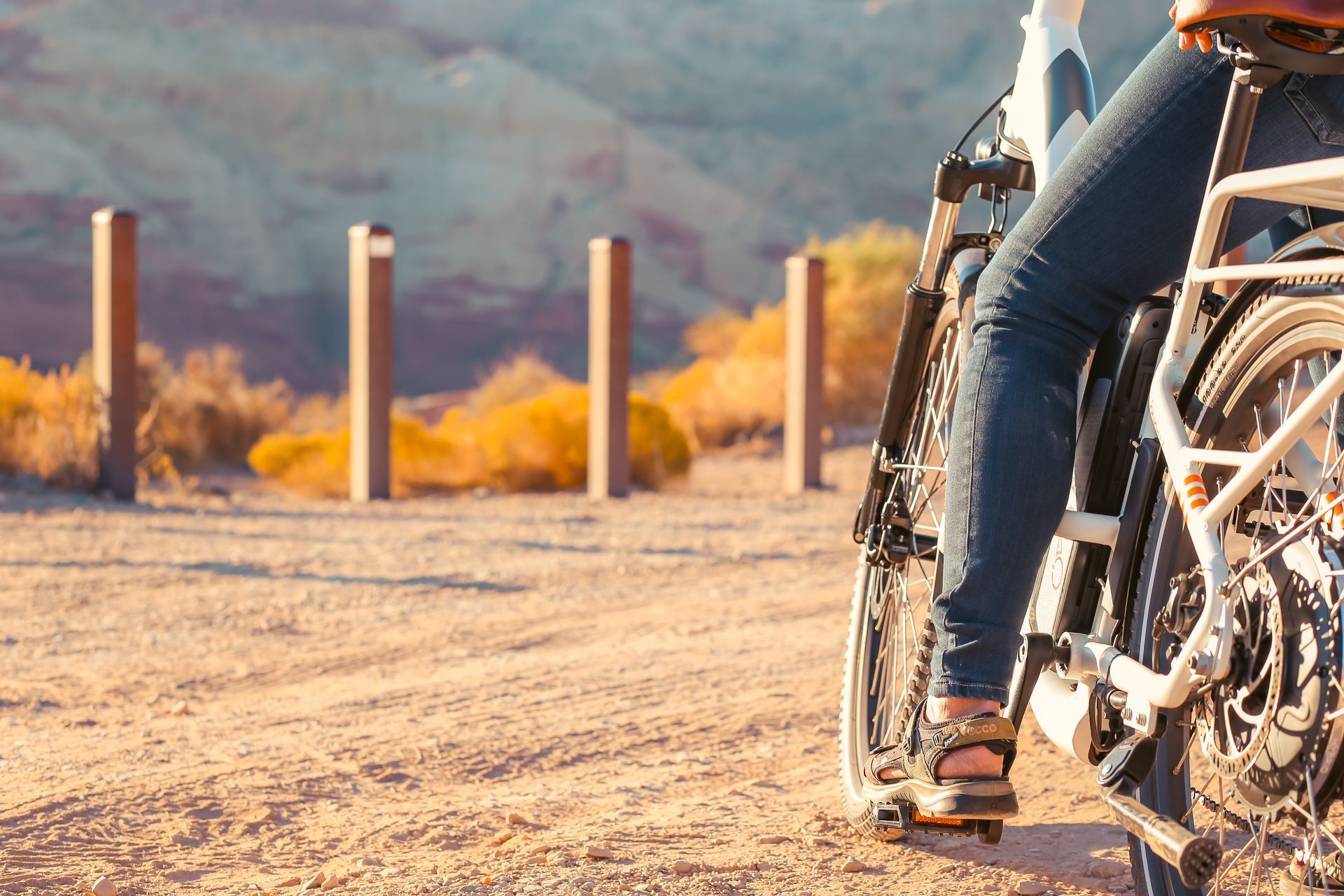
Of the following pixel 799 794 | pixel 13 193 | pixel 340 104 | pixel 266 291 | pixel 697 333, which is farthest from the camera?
pixel 340 104

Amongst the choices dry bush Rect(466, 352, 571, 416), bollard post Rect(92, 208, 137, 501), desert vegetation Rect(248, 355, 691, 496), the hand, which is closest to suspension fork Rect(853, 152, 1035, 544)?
the hand

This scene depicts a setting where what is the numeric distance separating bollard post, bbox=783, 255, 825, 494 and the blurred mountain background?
20.6 meters

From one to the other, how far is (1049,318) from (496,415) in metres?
9.32

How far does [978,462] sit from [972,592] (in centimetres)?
20

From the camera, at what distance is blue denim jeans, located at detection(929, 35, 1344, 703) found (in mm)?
2062

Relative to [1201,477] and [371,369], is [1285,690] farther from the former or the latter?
[371,369]

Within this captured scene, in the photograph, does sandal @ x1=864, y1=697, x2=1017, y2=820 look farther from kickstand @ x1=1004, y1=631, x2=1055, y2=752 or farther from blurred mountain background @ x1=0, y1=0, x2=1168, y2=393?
blurred mountain background @ x1=0, y1=0, x2=1168, y2=393

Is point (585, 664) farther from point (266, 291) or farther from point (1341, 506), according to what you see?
point (266, 291)

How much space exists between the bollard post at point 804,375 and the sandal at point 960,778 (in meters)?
7.66

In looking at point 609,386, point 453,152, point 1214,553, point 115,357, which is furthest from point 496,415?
point 453,152

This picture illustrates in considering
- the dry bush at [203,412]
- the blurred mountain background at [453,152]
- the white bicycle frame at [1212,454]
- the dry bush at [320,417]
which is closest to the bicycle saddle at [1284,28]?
the white bicycle frame at [1212,454]

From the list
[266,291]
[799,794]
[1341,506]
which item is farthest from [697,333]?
[1341,506]

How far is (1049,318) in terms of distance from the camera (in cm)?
217

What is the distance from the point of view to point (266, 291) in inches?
1249
